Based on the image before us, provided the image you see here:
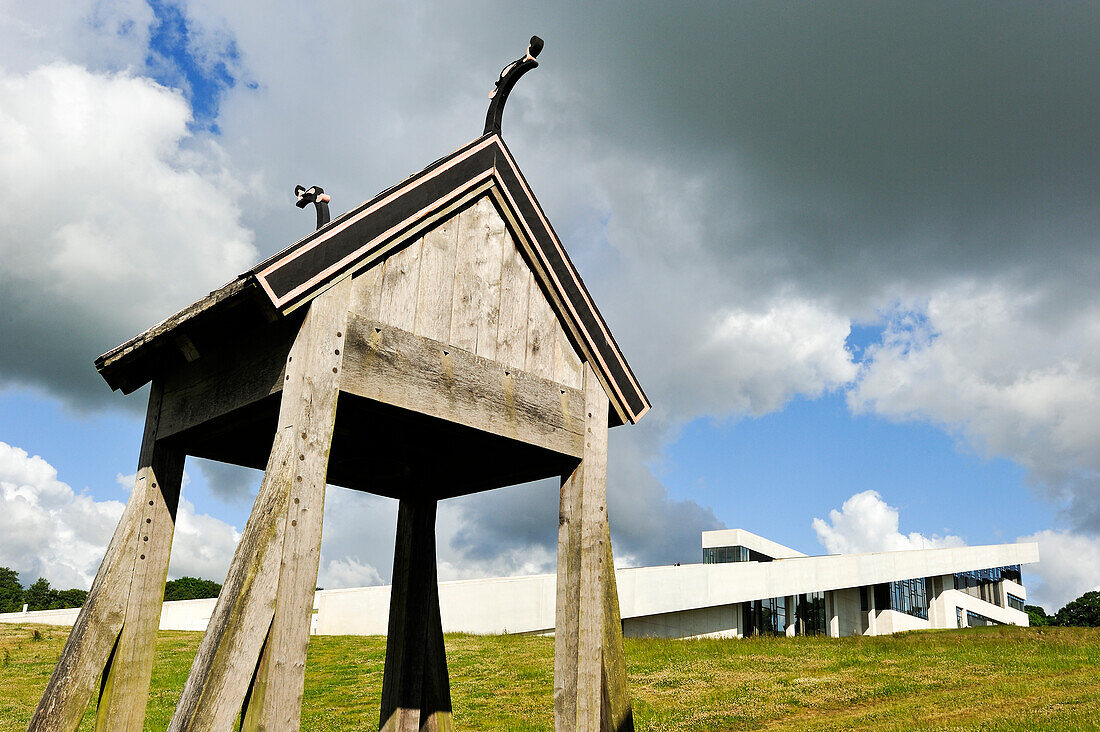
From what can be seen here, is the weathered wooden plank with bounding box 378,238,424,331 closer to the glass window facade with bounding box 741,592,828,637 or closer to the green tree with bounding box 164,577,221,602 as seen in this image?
the glass window facade with bounding box 741,592,828,637

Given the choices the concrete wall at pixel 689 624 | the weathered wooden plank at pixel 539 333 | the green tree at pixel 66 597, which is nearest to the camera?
the weathered wooden plank at pixel 539 333

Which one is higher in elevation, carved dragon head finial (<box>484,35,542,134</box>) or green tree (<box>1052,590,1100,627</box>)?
carved dragon head finial (<box>484,35,542,134</box>)

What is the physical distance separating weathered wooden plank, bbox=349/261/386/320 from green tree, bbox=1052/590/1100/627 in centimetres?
9828

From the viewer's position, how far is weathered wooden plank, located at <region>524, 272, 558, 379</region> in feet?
17.7

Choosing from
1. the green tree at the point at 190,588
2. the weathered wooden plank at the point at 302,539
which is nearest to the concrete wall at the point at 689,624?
the weathered wooden plank at the point at 302,539

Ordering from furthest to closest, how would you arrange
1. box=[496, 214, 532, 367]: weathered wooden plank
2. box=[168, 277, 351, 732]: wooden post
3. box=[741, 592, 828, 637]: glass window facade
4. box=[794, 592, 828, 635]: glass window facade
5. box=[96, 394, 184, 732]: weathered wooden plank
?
box=[794, 592, 828, 635]: glass window facade < box=[741, 592, 828, 637]: glass window facade < box=[496, 214, 532, 367]: weathered wooden plank < box=[96, 394, 184, 732]: weathered wooden plank < box=[168, 277, 351, 732]: wooden post

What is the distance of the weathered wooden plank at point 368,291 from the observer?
449 cm

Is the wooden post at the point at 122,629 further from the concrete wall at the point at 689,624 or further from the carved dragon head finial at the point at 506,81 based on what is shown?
the concrete wall at the point at 689,624

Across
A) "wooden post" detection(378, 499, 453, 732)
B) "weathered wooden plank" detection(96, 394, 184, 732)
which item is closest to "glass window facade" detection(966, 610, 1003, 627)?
"wooden post" detection(378, 499, 453, 732)

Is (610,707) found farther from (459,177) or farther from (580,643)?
(459,177)

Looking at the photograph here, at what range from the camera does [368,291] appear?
4566 mm

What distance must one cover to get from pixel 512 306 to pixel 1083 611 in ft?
331

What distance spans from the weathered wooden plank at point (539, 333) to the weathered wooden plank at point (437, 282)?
2.18 ft

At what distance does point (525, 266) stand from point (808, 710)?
10.9 metres
